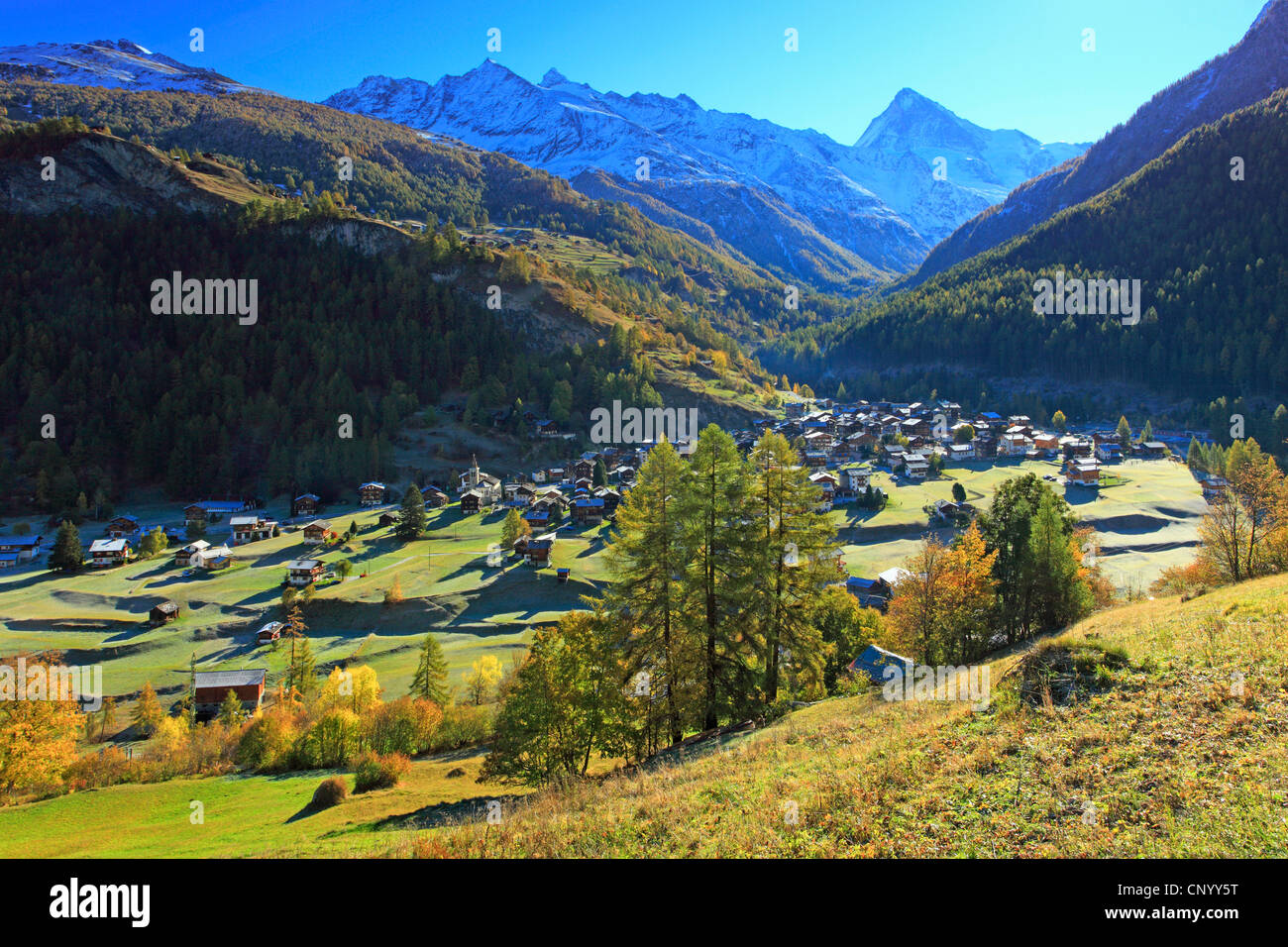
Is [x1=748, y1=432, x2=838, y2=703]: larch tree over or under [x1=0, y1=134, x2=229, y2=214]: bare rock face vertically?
under

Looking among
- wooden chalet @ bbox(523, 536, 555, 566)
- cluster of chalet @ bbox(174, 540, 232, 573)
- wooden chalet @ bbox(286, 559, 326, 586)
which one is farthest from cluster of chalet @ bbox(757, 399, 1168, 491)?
cluster of chalet @ bbox(174, 540, 232, 573)

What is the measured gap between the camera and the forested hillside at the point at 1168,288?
5477 inches

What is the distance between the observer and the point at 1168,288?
Result: 158000 millimetres

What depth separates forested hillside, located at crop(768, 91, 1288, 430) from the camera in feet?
456

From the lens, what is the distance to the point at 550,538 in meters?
71.3

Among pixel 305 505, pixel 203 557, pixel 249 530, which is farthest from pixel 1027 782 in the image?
pixel 305 505

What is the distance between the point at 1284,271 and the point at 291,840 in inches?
8394

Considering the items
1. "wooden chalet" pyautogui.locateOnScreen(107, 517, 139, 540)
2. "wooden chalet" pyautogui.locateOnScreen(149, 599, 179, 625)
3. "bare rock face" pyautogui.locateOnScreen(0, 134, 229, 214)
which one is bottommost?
"wooden chalet" pyautogui.locateOnScreen(149, 599, 179, 625)

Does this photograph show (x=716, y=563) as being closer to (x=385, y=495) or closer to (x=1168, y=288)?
(x=385, y=495)

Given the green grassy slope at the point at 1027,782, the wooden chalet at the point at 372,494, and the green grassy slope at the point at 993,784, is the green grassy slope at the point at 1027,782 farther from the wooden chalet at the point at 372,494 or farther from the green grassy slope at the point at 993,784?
the wooden chalet at the point at 372,494

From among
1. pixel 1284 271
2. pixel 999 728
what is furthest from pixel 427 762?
pixel 1284 271

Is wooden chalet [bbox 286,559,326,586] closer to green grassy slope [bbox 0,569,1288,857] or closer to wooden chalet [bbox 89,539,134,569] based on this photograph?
wooden chalet [bbox 89,539,134,569]
